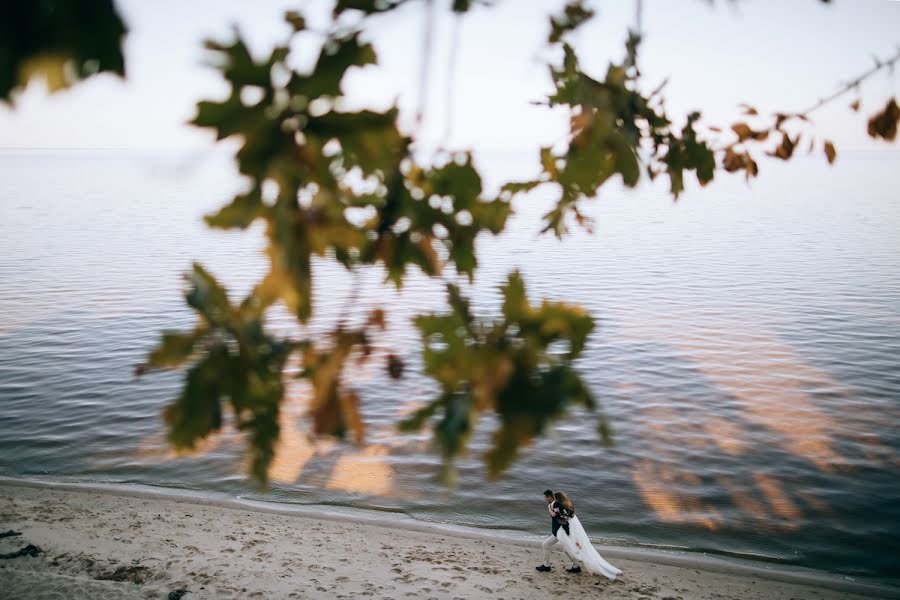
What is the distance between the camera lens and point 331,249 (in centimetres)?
138

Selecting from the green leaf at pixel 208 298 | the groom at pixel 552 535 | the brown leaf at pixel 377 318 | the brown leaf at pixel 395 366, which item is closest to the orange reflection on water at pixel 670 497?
the groom at pixel 552 535

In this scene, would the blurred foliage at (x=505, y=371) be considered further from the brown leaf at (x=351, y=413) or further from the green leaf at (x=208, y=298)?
the green leaf at (x=208, y=298)

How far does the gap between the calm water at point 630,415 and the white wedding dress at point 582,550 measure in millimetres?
1394

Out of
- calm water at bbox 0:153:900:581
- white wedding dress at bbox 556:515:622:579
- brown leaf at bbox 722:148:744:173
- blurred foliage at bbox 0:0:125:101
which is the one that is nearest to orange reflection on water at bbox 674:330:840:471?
calm water at bbox 0:153:900:581

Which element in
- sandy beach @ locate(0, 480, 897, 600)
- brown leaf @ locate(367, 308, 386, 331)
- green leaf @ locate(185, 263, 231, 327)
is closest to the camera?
green leaf @ locate(185, 263, 231, 327)

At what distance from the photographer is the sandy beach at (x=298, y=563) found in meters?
8.63

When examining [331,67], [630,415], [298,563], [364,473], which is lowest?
[298,563]

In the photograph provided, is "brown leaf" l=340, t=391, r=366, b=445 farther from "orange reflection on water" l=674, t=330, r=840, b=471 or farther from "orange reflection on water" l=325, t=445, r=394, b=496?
"orange reflection on water" l=674, t=330, r=840, b=471

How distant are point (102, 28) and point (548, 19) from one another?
4.87ft

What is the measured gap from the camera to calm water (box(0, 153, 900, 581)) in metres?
11.1

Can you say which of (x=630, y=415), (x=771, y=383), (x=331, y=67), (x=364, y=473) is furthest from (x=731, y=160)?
(x=771, y=383)

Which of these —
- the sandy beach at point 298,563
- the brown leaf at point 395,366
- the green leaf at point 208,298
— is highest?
the green leaf at point 208,298

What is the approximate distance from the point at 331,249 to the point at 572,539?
28.7 ft

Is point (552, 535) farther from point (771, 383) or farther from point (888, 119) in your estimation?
point (771, 383)
